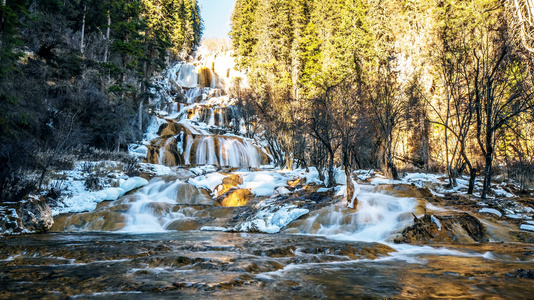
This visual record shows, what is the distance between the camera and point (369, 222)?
10367mm

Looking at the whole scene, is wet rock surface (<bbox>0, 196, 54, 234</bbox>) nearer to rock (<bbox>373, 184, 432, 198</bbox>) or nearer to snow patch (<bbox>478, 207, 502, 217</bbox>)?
rock (<bbox>373, 184, 432, 198</bbox>)

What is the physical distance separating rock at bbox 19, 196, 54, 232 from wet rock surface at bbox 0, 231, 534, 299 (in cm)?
A: 350

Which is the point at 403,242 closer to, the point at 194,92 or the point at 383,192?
the point at 383,192

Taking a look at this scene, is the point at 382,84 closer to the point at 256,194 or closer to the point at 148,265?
the point at 256,194

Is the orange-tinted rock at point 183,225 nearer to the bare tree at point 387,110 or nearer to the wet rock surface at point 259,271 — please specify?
the wet rock surface at point 259,271

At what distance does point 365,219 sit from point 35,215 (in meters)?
12.5

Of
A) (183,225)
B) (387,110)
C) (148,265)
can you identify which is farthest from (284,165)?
(148,265)

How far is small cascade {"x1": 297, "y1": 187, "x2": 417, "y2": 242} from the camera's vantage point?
957 centimetres

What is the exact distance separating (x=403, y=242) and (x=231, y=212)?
26.4 ft

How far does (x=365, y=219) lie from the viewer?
1054 centimetres

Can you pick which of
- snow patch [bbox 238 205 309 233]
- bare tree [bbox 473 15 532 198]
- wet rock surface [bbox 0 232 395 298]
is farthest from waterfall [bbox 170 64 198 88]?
wet rock surface [bbox 0 232 395 298]

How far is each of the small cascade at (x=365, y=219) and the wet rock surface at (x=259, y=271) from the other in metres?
2.06

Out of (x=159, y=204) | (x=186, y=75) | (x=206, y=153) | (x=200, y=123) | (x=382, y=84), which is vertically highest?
(x=186, y=75)

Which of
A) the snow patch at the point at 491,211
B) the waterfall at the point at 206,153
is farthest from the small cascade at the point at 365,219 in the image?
the waterfall at the point at 206,153
